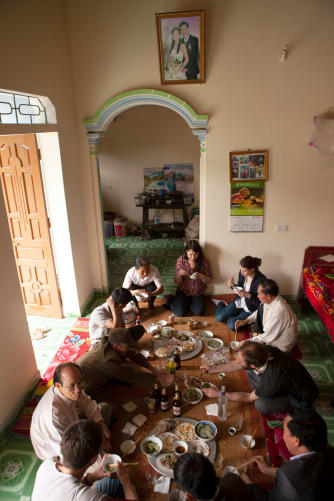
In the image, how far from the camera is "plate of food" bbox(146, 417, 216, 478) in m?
2.78

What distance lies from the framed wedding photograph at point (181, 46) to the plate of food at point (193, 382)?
4382 mm

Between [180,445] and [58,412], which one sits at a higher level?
[58,412]

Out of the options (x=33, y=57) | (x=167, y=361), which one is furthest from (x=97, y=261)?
(x=33, y=57)

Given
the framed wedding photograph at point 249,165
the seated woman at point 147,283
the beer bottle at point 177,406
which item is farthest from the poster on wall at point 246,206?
the beer bottle at point 177,406

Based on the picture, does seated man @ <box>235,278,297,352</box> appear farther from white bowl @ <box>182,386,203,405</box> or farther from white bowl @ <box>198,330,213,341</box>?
white bowl @ <box>182,386,203,405</box>

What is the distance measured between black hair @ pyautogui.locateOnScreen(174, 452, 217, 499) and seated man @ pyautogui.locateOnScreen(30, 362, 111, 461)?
1.11 meters

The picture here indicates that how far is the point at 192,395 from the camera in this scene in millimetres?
3498

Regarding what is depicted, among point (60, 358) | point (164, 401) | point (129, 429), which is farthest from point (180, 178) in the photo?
point (129, 429)

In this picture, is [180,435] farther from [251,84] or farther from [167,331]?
[251,84]

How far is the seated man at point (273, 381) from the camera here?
3.21 metres

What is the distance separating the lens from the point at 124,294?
4285 millimetres

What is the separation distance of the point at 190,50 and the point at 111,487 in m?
5.56

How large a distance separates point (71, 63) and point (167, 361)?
4.89 m

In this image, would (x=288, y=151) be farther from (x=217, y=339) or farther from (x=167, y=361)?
(x=167, y=361)
